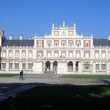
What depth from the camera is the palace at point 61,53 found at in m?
57.4

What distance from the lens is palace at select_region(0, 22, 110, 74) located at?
57.4 metres

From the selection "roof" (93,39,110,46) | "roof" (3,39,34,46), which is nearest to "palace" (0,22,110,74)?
"roof" (93,39,110,46)

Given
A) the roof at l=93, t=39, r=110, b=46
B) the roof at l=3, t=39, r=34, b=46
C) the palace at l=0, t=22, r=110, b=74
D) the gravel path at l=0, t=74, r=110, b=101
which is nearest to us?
the gravel path at l=0, t=74, r=110, b=101

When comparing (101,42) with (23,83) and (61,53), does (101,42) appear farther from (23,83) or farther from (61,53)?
(23,83)

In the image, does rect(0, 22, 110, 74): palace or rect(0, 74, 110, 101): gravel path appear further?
rect(0, 22, 110, 74): palace

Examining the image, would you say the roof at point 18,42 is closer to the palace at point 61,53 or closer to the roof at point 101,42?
the palace at point 61,53

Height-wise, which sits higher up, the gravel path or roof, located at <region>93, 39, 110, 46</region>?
roof, located at <region>93, 39, 110, 46</region>

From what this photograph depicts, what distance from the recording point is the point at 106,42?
5997cm

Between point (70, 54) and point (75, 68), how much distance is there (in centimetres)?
400

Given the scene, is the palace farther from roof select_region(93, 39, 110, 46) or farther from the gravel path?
the gravel path

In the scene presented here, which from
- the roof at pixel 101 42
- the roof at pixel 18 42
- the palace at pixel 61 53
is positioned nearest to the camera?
the palace at pixel 61 53

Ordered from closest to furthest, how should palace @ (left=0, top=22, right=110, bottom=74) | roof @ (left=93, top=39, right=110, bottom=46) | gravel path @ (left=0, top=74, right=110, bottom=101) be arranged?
gravel path @ (left=0, top=74, right=110, bottom=101), palace @ (left=0, top=22, right=110, bottom=74), roof @ (left=93, top=39, right=110, bottom=46)

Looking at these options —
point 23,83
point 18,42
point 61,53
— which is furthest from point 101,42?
point 23,83

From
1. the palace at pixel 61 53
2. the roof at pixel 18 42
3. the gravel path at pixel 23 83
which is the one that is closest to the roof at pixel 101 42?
the palace at pixel 61 53
